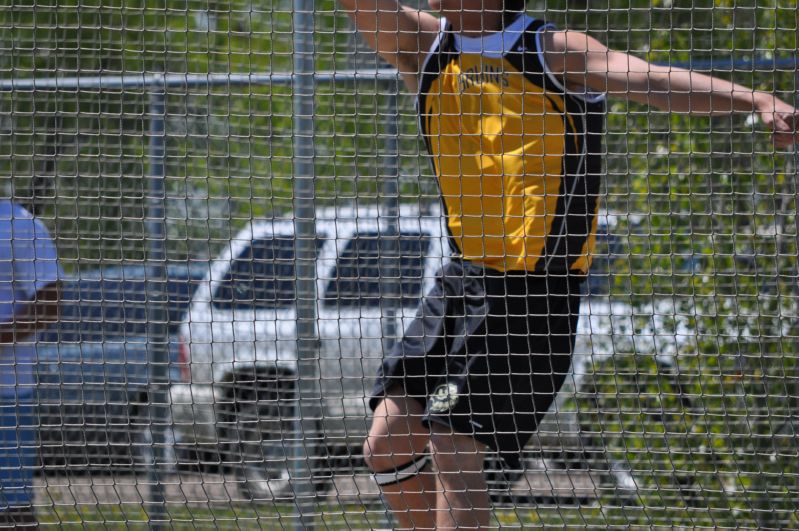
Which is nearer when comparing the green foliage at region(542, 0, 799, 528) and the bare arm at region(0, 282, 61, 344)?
the bare arm at region(0, 282, 61, 344)

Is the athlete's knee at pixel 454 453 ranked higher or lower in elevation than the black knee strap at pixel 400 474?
higher

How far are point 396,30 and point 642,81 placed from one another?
2.34 ft

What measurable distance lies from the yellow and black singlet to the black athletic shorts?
7 centimetres

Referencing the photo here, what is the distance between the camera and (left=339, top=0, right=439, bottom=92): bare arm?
2969mm

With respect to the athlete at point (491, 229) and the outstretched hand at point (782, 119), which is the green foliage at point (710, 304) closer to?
the athlete at point (491, 229)

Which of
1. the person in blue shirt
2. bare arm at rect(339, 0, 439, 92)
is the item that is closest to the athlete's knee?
bare arm at rect(339, 0, 439, 92)

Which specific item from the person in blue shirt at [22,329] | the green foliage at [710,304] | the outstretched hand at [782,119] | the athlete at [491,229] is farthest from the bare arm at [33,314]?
the outstretched hand at [782,119]

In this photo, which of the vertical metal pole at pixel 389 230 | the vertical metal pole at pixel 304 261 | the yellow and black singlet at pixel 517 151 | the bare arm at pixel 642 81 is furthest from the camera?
the vertical metal pole at pixel 389 230

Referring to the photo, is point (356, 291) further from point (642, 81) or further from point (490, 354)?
point (642, 81)

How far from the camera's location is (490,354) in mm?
2947

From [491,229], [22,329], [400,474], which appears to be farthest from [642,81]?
[22,329]

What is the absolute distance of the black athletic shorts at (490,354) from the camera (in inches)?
116

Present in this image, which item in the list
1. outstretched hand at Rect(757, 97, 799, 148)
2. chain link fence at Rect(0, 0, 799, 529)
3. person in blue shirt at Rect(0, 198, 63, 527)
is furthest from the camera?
chain link fence at Rect(0, 0, 799, 529)

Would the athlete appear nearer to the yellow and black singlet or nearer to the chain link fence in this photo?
the yellow and black singlet
